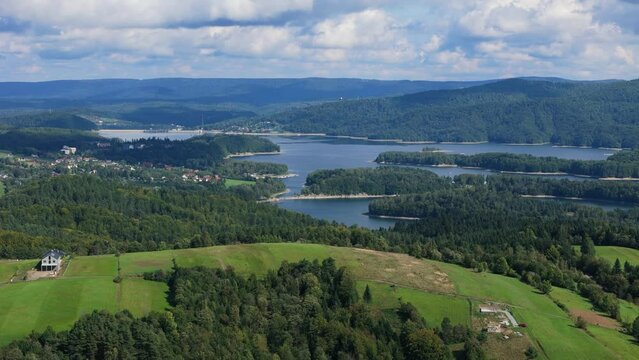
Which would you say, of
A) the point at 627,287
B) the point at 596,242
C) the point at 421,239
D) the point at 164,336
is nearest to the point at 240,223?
the point at 421,239

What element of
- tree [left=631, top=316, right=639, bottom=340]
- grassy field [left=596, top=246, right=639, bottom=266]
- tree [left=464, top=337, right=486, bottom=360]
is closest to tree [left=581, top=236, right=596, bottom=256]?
grassy field [left=596, top=246, right=639, bottom=266]

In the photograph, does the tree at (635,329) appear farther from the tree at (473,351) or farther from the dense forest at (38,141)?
the dense forest at (38,141)

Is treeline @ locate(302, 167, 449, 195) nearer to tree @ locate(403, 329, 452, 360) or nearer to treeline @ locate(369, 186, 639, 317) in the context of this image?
treeline @ locate(369, 186, 639, 317)

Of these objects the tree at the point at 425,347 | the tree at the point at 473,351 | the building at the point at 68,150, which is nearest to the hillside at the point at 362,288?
the tree at the point at 473,351

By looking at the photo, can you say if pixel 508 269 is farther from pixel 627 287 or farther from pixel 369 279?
pixel 369 279

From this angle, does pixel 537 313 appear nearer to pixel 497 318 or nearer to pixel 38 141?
pixel 497 318

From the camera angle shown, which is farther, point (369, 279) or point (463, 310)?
point (369, 279)

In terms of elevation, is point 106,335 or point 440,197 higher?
point 106,335
